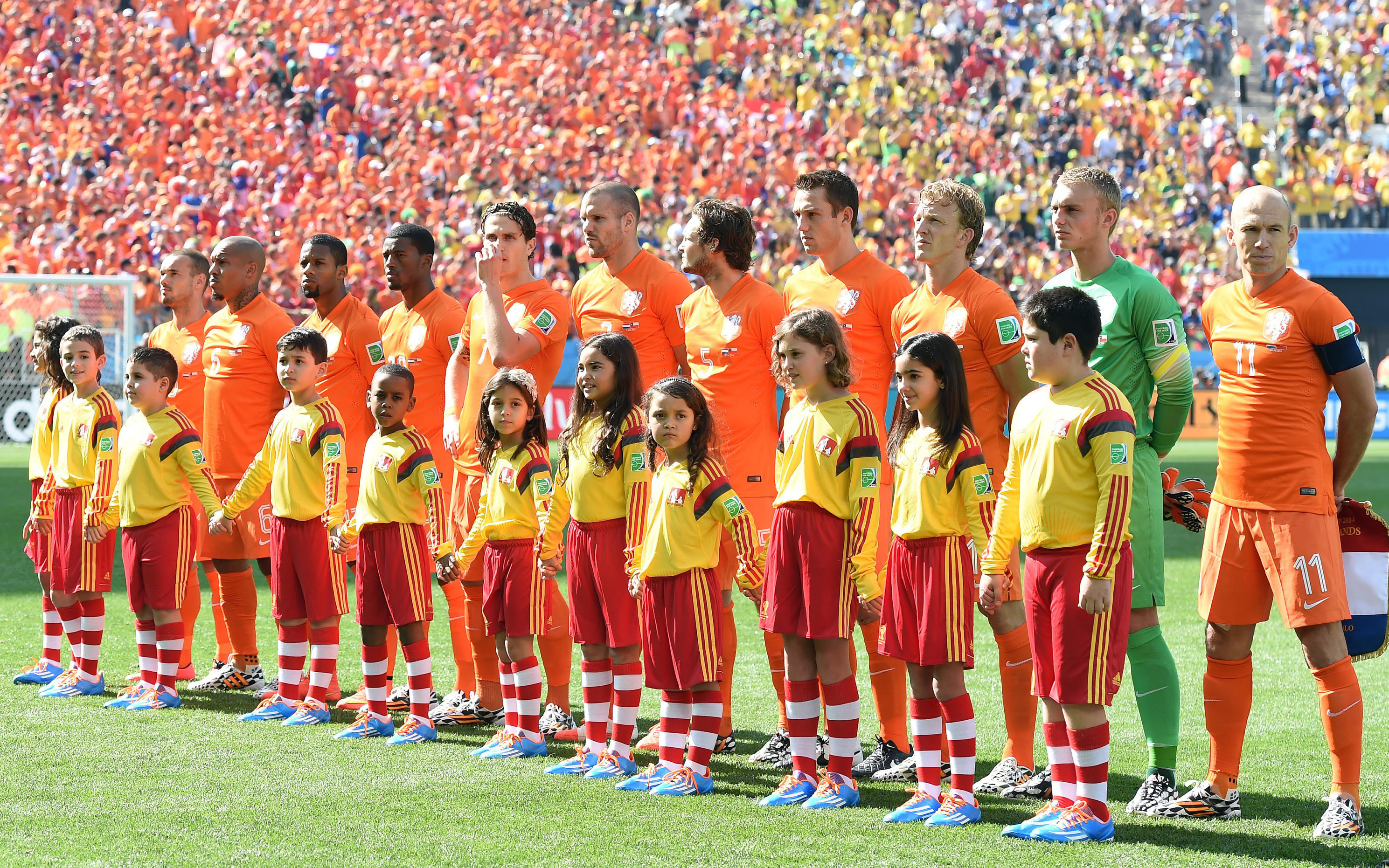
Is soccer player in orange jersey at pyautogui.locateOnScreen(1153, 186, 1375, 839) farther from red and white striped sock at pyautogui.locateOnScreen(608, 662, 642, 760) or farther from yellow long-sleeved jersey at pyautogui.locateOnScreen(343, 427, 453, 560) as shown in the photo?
yellow long-sleeved jersey at pyautogui.locateOnScreen(343, 427, 453, 560)

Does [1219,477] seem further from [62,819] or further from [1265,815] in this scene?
[62,819]

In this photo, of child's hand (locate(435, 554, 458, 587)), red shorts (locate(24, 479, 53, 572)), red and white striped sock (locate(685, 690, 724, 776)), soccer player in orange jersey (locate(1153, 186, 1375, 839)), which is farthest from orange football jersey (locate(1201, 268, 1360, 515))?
red shorts (locate(24, 479, 53, 572))

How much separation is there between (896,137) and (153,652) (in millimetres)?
19998

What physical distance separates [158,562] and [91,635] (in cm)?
60

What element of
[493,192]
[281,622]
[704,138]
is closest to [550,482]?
[281,622]

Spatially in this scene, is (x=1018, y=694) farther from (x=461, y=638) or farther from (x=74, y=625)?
(x=74, y=625)

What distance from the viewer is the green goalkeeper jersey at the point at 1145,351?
470 centimetres

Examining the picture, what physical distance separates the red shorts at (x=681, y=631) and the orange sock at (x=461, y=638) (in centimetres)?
144

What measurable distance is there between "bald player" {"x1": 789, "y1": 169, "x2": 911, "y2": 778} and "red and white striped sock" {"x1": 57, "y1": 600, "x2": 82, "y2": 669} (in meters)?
3.24

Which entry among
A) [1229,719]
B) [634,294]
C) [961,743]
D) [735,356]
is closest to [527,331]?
[634,294]

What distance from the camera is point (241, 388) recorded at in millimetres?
6789

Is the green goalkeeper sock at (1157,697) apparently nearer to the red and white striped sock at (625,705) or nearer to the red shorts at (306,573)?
the red and white striped sock at (625,705)

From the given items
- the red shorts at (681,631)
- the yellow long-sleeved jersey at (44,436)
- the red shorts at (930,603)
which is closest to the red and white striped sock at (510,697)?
the red shorts at (681,631)

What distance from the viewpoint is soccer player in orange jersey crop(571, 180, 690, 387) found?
5688mm
